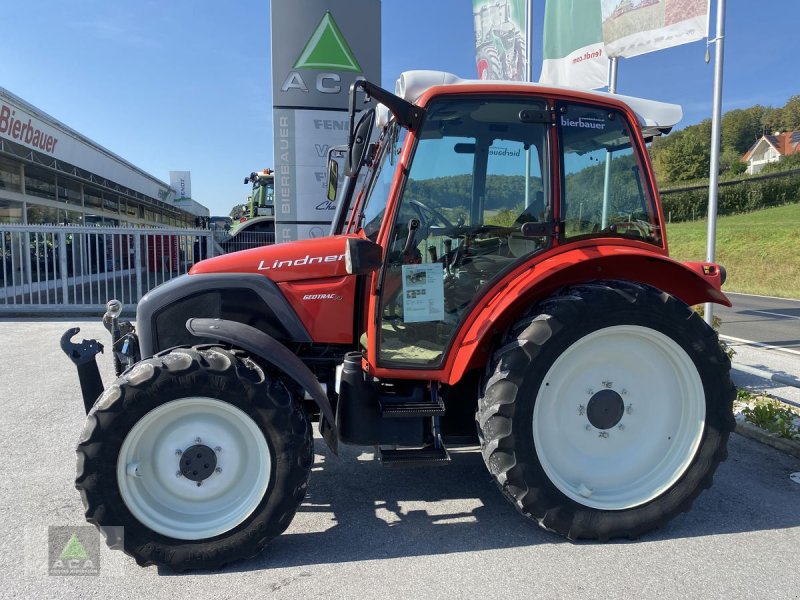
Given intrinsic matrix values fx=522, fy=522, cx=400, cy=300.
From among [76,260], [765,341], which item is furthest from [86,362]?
[765,341]

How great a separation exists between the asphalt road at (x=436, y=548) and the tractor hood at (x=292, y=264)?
1.33m

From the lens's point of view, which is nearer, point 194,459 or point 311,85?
point 194,459

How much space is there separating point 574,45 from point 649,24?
4.34ft

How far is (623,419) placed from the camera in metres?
2.88

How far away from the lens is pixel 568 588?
2303 millimetres

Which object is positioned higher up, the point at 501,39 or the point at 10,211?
the point at 501,39

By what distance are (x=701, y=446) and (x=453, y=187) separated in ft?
6.26

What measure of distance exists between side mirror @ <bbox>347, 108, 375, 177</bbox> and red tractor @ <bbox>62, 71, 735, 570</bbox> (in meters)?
0.01

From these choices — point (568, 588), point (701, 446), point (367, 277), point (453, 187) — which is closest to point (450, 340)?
point (367, 277)

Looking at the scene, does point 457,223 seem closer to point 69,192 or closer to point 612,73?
point 612,73

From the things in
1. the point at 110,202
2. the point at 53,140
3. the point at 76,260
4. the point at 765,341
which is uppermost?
the point at 53,140

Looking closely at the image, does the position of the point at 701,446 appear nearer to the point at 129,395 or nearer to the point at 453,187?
the point at 453,187

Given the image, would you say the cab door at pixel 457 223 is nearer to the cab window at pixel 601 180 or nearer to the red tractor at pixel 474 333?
the red tractor at pixel 474 333

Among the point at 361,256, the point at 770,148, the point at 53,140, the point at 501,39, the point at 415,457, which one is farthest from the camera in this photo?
the point at 770,148
